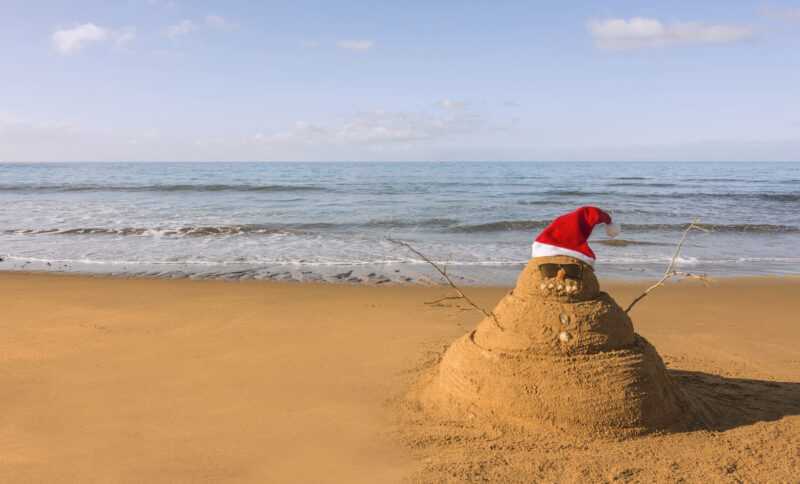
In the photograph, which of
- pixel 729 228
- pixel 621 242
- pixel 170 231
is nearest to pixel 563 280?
pixel 621 242

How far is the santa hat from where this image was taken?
3619mm

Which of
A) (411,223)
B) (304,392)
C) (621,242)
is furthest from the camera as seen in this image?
(411,223)

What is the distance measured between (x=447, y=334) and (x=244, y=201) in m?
20.4

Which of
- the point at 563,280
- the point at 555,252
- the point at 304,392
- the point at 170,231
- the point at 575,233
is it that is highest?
the point at 575,233

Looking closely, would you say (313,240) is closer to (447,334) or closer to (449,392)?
(447,334)

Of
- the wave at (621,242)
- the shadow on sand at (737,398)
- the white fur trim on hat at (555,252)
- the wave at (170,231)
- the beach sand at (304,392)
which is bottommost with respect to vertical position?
the beach sand at (304,392)

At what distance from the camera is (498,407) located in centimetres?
373

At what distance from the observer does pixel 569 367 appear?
3537 mm

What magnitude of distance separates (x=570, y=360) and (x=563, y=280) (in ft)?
1.71

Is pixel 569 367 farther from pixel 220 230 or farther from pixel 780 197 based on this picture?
pixel 780 197

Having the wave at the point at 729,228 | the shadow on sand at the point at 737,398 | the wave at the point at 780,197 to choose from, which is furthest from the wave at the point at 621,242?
the wave at the point at 780,197

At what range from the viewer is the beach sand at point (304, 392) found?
3461 millimetres

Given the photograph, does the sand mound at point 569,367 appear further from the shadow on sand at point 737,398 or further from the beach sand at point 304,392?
the shadow on sand at point 737,398

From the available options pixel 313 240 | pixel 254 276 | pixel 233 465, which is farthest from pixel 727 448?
pixel 313 240
